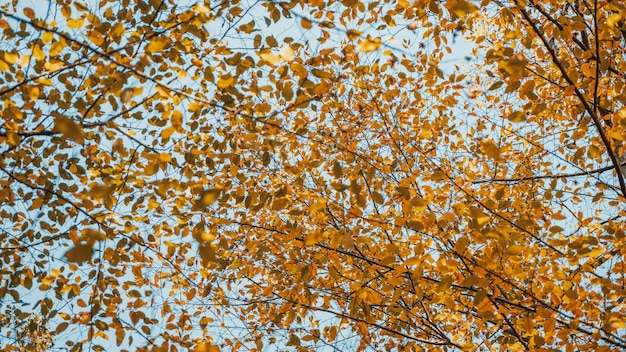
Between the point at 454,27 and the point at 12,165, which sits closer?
the point at 12,165

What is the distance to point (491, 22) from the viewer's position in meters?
5.41

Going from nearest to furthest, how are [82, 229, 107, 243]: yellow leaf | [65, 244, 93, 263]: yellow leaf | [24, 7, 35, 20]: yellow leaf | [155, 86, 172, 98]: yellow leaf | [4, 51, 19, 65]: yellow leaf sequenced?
[65, 244, 93, 263]: yellow leaf, [82, 229, 107, 243]: yellow leaf, [155, 86, 172, 98]: yellow leaf, [4, 51, 19, 65]: yellow leaf, [24, 7, 35, 20]: yellow leaf

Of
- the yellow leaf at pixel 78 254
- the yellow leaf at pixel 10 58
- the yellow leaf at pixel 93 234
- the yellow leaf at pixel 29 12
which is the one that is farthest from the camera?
the yellow leaf at pixel 29 12

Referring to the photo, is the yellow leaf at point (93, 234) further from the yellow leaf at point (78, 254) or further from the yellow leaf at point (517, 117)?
the yellow leaf at point (517, 117)

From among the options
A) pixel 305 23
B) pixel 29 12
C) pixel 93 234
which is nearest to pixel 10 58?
pixel 29 12

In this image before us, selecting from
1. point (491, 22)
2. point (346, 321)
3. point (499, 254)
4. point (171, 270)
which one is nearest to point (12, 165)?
point (171, 270)

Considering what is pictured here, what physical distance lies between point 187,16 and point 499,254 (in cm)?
204

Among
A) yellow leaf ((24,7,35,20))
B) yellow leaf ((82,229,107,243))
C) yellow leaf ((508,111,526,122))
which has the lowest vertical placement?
yellow leaf ((82,229,107,243))

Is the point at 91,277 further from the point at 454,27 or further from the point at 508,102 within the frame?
the point at 508,102

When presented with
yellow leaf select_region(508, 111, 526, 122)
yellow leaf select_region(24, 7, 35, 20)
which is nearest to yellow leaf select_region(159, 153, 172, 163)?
yellow leaf select_region(24, 7, 35, 20)

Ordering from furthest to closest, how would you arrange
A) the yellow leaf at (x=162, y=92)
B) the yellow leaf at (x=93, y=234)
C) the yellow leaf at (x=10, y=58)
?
the yellow leaf at (x=10, y=58), the yellow leaf at (x=162, y=92), the yellow leaf at (x=93, y=234)

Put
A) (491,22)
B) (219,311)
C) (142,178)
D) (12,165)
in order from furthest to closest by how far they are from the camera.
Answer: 1. (491,22)
2. (219,311)
3. (12,165)
4. (142,178)

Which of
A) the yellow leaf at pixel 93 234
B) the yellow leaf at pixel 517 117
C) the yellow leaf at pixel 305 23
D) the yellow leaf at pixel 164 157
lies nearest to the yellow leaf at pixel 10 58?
the yellow leaf at pixel 164 157

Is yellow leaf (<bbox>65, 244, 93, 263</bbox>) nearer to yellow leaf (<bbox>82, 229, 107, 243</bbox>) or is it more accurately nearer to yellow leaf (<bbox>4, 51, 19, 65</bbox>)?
yellow leaf (<bbox>82, 229, 107, 243</bbox>)
